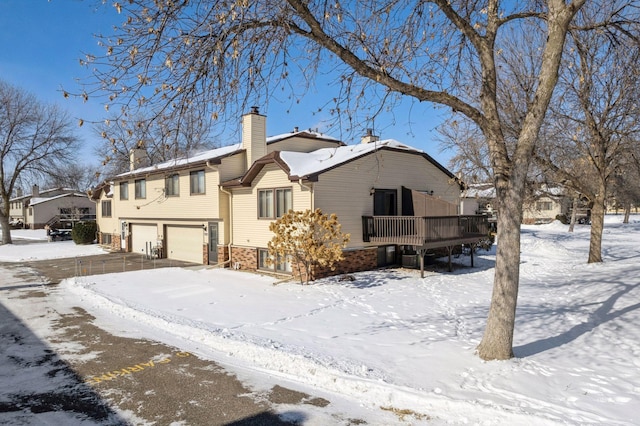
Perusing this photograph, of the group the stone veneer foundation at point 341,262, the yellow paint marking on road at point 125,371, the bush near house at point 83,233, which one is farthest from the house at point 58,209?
the yellow paint marking on road at point 125,371

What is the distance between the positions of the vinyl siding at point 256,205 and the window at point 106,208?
1564cm

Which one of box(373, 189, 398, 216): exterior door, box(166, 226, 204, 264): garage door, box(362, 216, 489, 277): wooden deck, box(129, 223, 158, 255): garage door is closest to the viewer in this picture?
box(362, 216, 489, 277): wooden deck

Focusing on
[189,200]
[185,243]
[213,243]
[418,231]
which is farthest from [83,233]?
[418,231]

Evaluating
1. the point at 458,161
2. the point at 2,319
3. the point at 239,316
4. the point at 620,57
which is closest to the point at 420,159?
the point at 458,161

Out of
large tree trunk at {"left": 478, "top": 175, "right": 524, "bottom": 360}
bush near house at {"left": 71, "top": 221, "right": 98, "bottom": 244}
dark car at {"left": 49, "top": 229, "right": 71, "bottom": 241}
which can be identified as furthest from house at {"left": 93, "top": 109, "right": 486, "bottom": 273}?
dark car at {"left": 49, "top": 229, "right": 71, "bottom": 241}

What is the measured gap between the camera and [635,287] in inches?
453

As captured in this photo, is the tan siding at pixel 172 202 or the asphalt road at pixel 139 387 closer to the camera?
the asphalt road at pixel 139 387

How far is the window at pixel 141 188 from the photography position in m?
24.3

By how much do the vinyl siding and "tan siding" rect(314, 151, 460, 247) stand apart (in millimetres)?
907

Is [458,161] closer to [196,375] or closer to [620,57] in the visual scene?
[620,57]

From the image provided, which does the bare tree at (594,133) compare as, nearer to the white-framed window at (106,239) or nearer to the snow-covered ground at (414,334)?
the snow-covered ground at (414,334)

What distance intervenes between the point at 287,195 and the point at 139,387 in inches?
427

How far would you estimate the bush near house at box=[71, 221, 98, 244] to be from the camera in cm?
3123

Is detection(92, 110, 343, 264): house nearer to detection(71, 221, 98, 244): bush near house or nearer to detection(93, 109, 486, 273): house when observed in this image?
detection(93, 109, 486, 273): house
